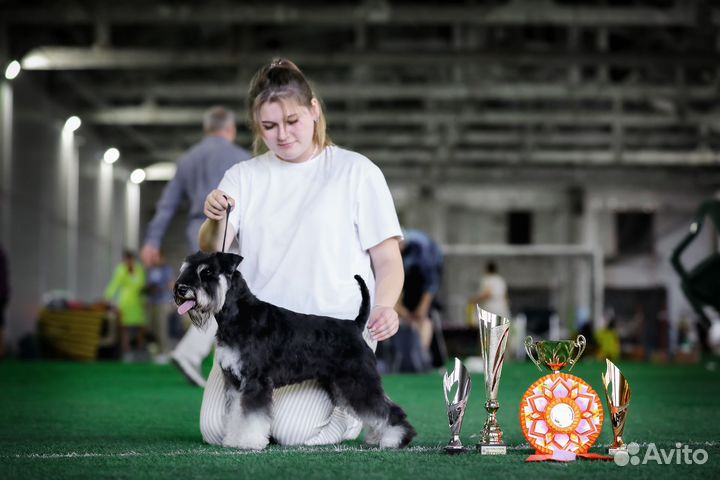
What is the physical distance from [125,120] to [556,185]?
13.6 metres

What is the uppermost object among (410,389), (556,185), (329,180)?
(556,185)

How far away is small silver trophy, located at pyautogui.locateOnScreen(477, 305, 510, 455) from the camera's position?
320 centimetres

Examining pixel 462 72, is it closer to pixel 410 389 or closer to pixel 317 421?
pixel 410 389

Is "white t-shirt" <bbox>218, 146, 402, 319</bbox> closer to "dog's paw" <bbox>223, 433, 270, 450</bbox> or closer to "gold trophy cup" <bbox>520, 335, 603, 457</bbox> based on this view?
"dog's paw" <bbox>223, 433, 270, 450</bbox>

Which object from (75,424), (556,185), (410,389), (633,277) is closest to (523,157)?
(556,185)

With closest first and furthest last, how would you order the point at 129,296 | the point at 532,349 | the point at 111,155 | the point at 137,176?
1. the point at 532,349
2. the point at 129,296
3. the point at 111,155
4. the point at 137,176

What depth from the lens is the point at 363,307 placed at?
327 centimetres

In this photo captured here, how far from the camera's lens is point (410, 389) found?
773 centimetres

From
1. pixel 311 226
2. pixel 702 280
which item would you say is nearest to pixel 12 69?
pixel 702 280

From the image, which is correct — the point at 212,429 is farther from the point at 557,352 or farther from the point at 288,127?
the point at 557,352

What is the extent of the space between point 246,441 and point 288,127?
1.05 metres

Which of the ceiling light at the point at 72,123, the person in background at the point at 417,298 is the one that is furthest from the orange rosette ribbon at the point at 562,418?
the ceiling light at the point at 72,123

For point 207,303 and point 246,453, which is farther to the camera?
point 246,453

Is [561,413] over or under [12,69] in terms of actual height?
under
